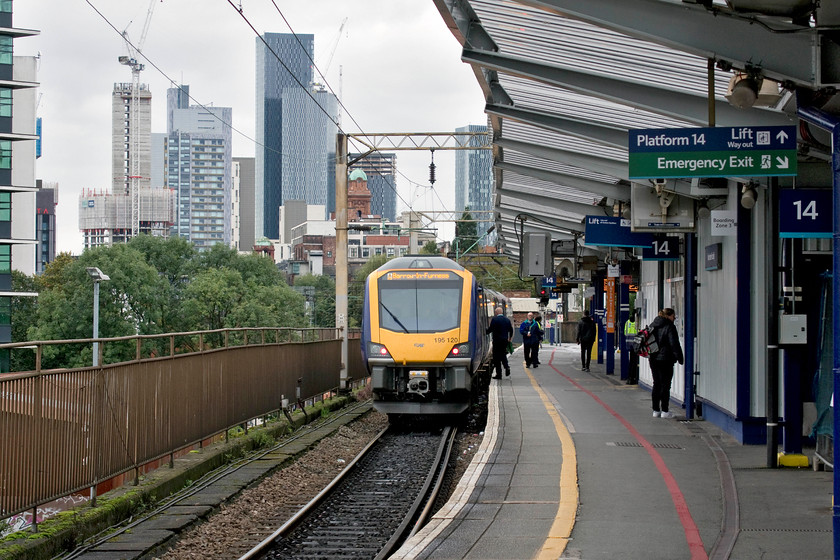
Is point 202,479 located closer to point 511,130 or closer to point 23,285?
point 511,130

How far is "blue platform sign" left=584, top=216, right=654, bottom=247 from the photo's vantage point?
17.9 metres

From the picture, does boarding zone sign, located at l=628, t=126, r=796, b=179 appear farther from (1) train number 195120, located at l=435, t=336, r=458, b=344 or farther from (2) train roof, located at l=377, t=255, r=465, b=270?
(2) train roof, located at l=377, t=255, r=465, b=270

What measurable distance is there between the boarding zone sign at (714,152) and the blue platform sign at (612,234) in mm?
7690

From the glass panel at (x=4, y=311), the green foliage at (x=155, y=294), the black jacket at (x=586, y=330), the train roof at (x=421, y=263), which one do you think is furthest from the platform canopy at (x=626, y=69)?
the green foliage at (x=155, y=294)

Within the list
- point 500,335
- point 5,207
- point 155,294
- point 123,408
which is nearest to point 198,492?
point 123,408

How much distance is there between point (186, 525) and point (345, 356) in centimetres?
1547

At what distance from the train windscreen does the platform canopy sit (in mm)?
2686

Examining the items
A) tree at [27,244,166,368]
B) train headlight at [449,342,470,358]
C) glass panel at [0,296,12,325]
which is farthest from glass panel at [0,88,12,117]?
train headlight at [449,342,470,358]

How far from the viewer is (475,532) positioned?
28.1 feet

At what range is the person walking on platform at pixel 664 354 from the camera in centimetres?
1566

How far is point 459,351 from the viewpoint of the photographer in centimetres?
1833

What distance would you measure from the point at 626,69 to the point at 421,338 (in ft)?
24.4

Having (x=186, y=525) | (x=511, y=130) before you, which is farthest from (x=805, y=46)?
(x=511, y=130)

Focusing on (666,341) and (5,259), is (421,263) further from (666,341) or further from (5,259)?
(5,259)
